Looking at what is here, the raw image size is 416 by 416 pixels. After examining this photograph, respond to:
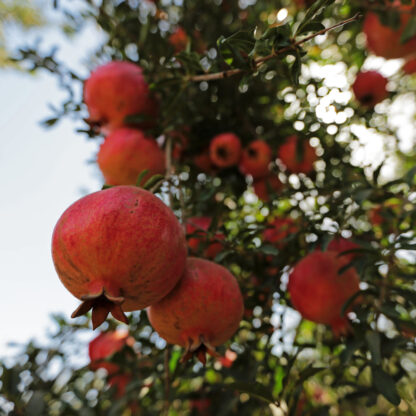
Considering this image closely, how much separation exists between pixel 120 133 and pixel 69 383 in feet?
3.89

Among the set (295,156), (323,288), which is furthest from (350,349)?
(295,156)

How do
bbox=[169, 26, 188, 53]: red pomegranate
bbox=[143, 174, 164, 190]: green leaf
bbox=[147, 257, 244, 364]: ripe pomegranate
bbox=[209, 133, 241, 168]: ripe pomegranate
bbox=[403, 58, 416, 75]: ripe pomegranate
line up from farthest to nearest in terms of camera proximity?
bbox=[403, 58, 416, 75]: ripe pomegranate
bbox=[169, 26, 188, 53]: red pomegranate
bbox=[209, 133, 241, 168]: ripe pomegranate
bbox=[143, 174, 164, 190]: green leaf
bbox=[147, 257, 244, 364]: ripe pomegranate

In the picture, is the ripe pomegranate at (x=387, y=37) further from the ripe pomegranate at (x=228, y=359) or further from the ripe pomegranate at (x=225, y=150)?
the ripe pomegranate at (x=228, y=359)

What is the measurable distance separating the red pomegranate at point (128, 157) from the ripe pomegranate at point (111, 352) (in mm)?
841

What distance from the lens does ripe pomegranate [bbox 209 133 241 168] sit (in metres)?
1.78

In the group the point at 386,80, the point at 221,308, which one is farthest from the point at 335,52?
the point at 221,308

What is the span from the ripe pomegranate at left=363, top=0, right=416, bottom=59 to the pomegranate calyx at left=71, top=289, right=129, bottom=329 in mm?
1843

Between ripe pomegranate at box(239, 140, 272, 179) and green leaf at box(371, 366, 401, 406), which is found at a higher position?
ripe pomegranate at box(239, 140, 272, 179)

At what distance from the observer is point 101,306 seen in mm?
913

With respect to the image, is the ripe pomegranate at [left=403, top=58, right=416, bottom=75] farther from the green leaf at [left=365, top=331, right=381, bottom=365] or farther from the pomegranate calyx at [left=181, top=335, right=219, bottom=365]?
the pomegranate calyx at [left=181, top=335, right=219, bottom=365]

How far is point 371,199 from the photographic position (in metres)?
1.54

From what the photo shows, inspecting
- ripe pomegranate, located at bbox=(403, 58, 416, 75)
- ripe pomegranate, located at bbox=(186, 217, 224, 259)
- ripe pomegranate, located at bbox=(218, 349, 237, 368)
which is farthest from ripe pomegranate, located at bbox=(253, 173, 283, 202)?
ripe pomegranate, located at bbox=(403, 58, 416, 75)

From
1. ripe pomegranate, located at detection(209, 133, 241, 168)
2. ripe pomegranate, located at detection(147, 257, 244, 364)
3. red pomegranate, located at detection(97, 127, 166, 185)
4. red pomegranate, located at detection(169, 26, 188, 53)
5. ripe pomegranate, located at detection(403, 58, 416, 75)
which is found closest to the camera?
ripe pomegranate, located at detection(147, 257, 244, 364)

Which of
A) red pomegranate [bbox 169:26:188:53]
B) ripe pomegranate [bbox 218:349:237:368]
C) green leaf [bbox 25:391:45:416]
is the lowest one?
ripe pomegranate [bbox 218:349:237:368]
